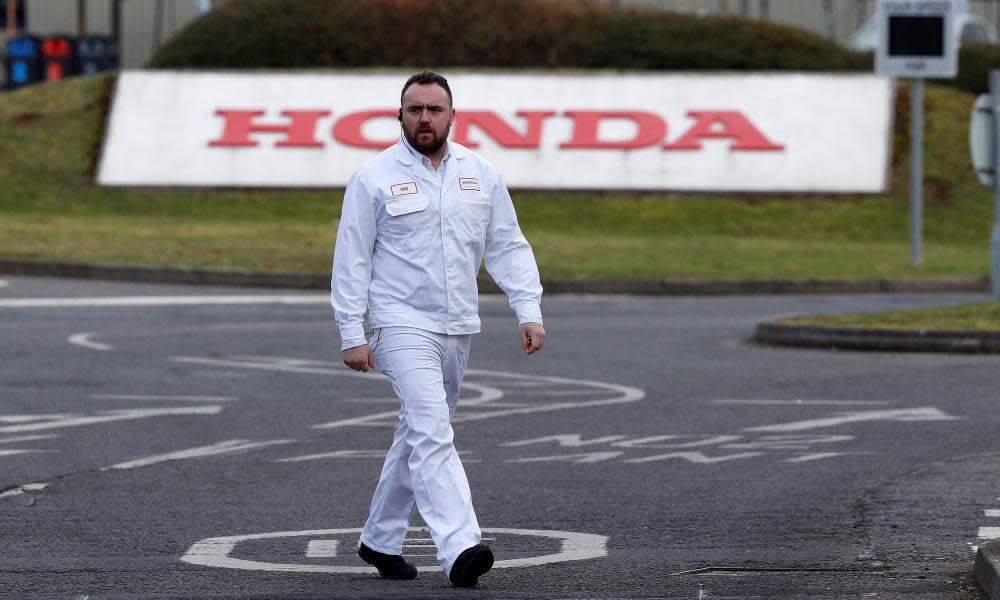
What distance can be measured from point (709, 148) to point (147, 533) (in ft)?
84.5

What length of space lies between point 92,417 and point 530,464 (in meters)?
3.24

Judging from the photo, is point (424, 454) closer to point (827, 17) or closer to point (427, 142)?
point (427, 142)

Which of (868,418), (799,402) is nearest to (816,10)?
(799,402)

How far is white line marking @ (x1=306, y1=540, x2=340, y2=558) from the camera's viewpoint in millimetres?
7711

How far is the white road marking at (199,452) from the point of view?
10414mm

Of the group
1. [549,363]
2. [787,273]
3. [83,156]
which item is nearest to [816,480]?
[549,363]

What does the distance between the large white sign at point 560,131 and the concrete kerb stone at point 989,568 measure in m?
26.0

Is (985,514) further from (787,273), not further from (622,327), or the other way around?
(787,273)

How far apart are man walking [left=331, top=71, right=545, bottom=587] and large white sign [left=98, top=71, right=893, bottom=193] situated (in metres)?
25.5

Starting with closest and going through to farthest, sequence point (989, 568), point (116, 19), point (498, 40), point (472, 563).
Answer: point (989, 568), point (472, 563), point (498, 40), point (116, 19)

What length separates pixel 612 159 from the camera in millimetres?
33375

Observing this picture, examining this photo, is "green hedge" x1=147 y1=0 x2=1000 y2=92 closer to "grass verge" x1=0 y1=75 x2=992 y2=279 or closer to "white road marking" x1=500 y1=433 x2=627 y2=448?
"grass verge" x1=0 y1=75 x2=992 y2=279

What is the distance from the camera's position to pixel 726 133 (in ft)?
109

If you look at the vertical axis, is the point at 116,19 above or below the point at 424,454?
below
